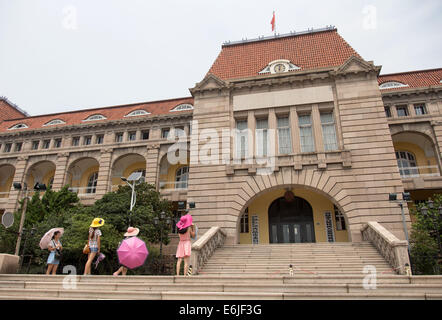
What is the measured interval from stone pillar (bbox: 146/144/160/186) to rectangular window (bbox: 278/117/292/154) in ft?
44.0

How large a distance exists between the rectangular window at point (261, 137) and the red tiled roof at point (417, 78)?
543 inches

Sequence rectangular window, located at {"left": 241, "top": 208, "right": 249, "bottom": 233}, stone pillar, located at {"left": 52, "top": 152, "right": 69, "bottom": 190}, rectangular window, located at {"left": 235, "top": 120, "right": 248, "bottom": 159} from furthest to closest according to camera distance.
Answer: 1. stone pillar, located at {"left": 52, "top": 152, "right": 69, "bottom": 190}
2. rectangular window, located at {"left": 241, "top": 208, "right": 249, "bottom": 233}
3. rectangular window, located at {"left": 235, "top": 120, "right": 248, "bottom": 159}

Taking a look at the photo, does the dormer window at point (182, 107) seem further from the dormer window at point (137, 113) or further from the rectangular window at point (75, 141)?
the rectangular window at point (75, 141)

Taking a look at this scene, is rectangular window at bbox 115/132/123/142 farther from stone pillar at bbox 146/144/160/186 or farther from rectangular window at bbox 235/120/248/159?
rectangular window at bbox 235/120/248/159

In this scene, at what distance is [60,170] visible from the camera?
105 ft

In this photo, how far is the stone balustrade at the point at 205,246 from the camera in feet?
44.6

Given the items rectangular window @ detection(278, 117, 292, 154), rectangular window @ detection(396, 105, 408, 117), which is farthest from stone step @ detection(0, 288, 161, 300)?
rectangular window @ detection(396, 105, 408, 117)

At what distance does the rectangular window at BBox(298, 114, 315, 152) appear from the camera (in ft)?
69.2

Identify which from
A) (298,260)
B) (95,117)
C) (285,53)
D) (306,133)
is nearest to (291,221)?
(306,133)

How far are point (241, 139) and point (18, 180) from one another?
2568cm

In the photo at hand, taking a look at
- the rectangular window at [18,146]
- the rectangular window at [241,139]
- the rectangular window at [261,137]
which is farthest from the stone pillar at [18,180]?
the rectangular window at [261,137]

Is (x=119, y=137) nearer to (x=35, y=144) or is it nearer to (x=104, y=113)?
(x=104, y=113)

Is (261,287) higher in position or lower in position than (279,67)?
lower

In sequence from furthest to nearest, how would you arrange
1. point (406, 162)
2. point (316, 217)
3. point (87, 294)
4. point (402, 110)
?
1. point (406, 162)
2. point (402, 110)
3. point (316, 217)
4. point (87, 294)
